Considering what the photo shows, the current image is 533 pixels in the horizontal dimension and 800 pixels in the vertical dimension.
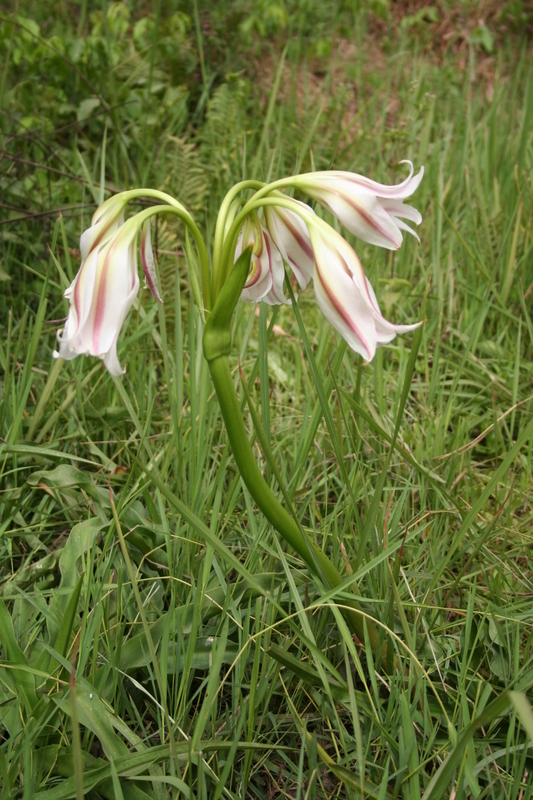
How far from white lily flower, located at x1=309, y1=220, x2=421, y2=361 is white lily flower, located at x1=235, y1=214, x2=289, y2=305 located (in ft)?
0.47

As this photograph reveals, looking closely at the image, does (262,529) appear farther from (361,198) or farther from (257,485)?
(361,198)

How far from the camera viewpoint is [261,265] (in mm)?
1110

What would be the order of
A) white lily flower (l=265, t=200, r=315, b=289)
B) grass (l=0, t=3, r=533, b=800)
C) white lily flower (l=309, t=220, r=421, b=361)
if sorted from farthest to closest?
grass (l=0, t=3, r=533, b=800) → white lily flower (l=265, t=200, r=315, b=289) → white lily flower (l=309, t=220, r=421, b=361)

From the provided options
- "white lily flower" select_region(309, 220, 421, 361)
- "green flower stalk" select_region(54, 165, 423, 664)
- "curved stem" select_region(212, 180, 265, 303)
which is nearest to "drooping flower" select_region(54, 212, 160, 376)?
"green flower stalk" select_region(54, 165, 423, 664)

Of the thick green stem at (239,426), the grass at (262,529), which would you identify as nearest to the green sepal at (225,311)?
the thick green stem at (239,426)

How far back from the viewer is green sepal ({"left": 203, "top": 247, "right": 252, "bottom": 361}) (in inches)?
37.8

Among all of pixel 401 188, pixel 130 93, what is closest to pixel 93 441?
pixel 401 188

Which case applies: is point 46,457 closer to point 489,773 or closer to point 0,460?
point 0,460

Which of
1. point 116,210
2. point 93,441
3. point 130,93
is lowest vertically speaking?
point 93,441

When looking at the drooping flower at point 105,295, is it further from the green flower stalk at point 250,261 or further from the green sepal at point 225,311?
the green sepal at point 225,311

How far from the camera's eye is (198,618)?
127cm

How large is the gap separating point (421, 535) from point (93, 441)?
0.95m

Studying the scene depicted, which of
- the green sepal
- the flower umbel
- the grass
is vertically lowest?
the grass

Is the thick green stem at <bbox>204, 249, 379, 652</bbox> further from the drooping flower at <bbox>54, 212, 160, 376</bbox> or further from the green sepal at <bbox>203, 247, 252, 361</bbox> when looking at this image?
the drooping flower at <bbox>54, 212, 160, 376</bbox>
